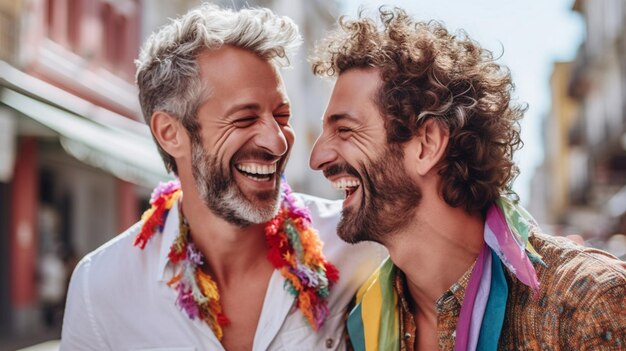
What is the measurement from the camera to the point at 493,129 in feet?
10.5

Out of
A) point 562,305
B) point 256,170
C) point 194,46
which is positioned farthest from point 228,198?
point 562,305

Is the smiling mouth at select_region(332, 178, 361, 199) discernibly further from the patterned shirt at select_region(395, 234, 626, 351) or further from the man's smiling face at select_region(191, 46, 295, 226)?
the patterned shirt at select_region(395, 234, 626, 351)

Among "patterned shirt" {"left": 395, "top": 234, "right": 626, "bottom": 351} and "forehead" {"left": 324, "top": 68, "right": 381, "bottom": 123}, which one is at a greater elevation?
"forehead" {"left": 324, "top": 68, "right": 381, "bottom": 123}

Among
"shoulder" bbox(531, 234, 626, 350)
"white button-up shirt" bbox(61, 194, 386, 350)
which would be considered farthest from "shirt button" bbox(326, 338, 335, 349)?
"shoulder" bbox(531, 234, 626, 350)

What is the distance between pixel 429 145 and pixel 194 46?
3.84ft

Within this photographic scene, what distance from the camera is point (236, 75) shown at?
137 inches

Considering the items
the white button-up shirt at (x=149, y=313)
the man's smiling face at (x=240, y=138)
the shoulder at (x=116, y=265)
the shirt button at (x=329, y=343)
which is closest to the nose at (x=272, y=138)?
the man's smiling face at (x=240, y=138)

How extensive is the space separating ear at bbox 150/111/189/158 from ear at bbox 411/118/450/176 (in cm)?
112

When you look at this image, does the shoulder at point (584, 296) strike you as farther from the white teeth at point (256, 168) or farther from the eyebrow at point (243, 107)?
the eyebrow at point (243, 107)

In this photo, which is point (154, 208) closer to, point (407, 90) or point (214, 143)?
point (214, 143)

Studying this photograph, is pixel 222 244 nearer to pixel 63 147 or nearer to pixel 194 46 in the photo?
pixel 194 46

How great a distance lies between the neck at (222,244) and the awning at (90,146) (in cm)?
655

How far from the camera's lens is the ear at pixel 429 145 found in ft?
10.2

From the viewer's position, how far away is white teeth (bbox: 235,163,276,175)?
343 cm
